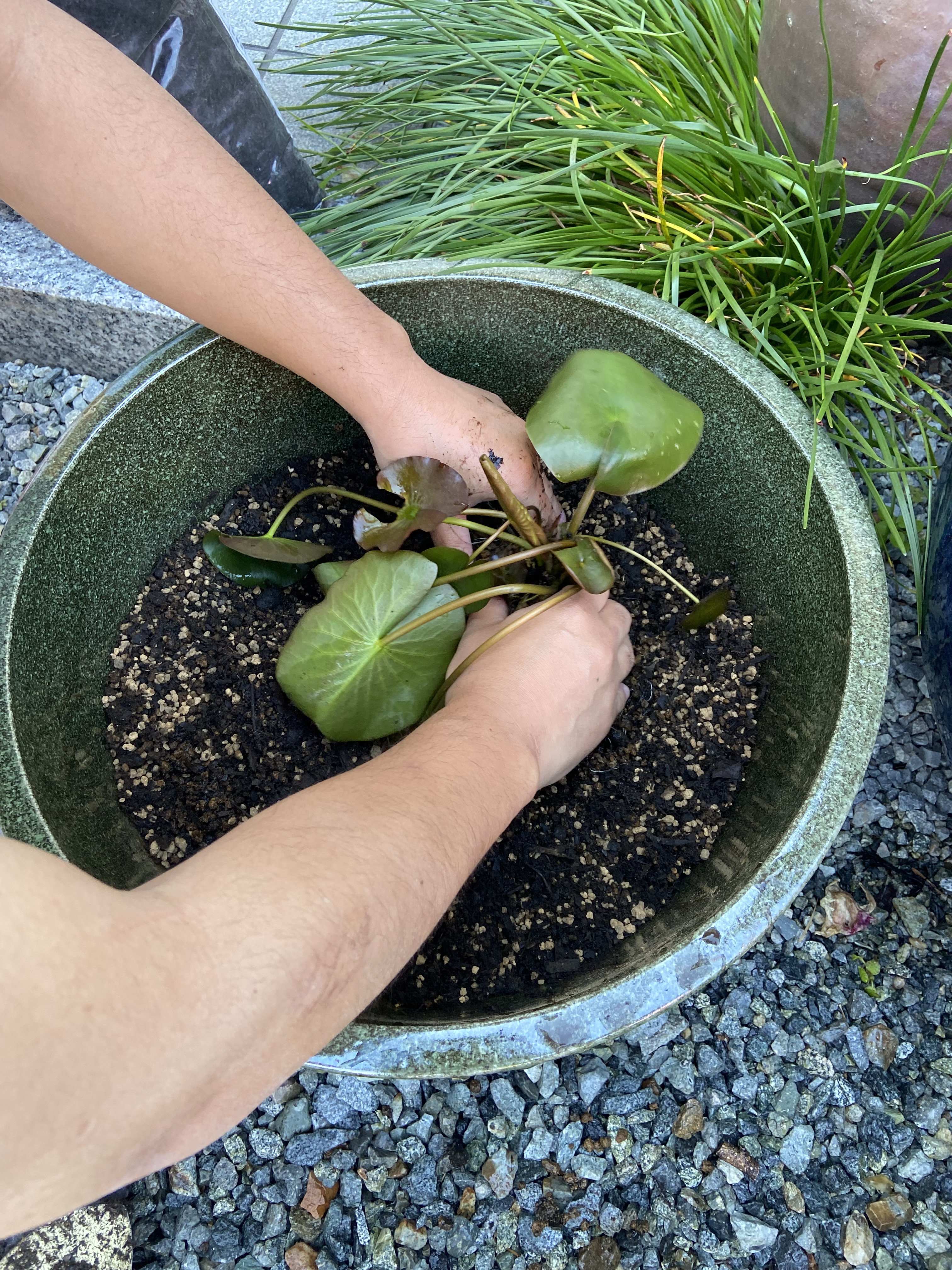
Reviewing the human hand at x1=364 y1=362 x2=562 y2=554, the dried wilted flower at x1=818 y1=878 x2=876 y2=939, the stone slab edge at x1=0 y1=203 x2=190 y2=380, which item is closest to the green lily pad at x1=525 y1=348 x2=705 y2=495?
the human hand at x1=364 y1=362 x2=562 y2=554

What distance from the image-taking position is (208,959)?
417 mm

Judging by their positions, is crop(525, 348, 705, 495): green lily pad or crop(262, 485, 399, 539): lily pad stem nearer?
crop(525, 348, 705, 495): green lily pad

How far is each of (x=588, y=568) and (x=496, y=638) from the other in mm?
116

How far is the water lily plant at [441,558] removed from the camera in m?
0.73

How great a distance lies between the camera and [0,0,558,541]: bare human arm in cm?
68

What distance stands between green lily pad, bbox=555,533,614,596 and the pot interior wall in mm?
194

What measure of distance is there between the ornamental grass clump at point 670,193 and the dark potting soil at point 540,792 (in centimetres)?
38

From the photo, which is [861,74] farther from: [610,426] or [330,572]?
[330,572]

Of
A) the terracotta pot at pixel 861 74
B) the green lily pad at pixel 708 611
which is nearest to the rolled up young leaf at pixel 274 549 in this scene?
the green lily pad at pixel 708 611

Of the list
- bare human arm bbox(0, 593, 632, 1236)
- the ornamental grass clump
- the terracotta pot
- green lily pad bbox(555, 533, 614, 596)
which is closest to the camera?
bare human arm bbox(0, 593, 632, 1236)

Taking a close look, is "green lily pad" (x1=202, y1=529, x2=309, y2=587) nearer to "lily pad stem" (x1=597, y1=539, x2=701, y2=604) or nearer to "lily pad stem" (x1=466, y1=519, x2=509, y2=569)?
"lily pad stem" (x1=466, y1=519, x2=509, y2=569)

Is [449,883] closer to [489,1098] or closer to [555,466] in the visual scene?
[555,466]

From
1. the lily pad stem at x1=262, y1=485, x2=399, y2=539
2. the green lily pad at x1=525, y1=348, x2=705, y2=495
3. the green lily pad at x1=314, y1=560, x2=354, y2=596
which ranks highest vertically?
the green lily pad at x1=525, y1=348, x2=705, y2=495

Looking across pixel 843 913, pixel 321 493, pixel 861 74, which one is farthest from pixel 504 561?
pixel 861 74
